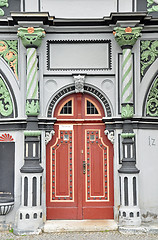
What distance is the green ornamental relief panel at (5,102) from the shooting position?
6.35 metres

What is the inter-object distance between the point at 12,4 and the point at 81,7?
1391 mm

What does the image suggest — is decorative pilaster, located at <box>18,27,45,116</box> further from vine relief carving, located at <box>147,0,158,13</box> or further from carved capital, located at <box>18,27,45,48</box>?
vine relief carving, located at <box>147,0,158,13</box>

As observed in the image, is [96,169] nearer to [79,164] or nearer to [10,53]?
[79,164]

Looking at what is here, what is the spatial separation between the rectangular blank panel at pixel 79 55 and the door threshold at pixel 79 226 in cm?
303

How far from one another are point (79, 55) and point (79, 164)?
7.18 feet

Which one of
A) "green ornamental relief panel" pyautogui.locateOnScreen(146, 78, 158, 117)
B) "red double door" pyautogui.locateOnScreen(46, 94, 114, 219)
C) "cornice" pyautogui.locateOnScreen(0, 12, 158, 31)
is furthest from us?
"green ornamental relief panel" pyautogui.locateOnScreen(146, 78, 158, 117)

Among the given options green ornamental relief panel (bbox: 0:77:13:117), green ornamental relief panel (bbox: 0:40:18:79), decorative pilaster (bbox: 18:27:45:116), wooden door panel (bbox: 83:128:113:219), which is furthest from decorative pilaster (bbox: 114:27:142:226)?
green ornamental relief panel (bbox: 0:77:13:117)

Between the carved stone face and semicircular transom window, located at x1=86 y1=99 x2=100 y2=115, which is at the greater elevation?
the carved stone face

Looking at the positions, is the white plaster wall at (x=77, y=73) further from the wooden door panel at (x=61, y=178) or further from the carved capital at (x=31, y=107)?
the wooden door panel at (x=61, y=178)

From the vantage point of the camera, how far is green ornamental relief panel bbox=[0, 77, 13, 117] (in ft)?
A: 20.8

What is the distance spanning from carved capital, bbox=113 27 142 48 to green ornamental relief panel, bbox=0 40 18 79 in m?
2.00

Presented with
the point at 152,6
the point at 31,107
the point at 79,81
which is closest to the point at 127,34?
the point at 152,6

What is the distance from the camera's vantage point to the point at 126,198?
6.01 meters

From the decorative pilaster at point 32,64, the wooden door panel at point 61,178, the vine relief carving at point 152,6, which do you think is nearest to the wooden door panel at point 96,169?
the wooden door panel at point 61,178
